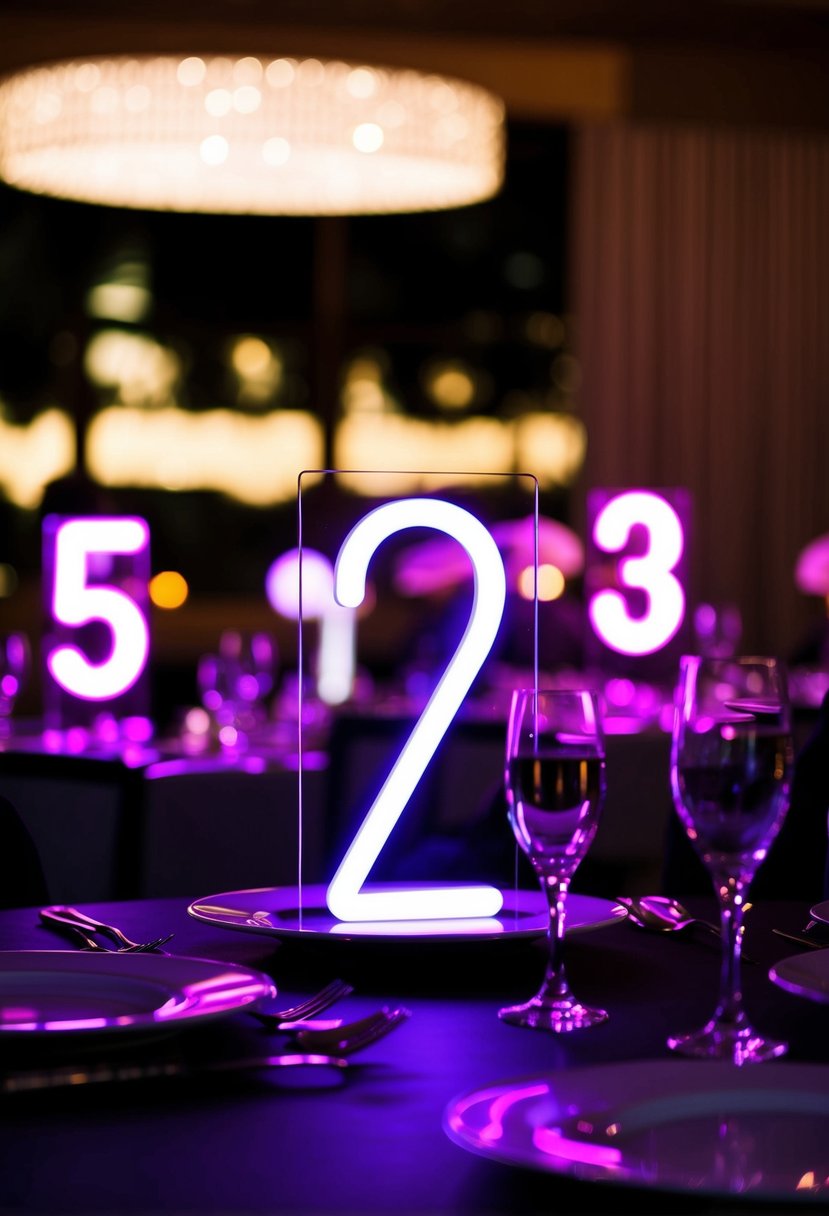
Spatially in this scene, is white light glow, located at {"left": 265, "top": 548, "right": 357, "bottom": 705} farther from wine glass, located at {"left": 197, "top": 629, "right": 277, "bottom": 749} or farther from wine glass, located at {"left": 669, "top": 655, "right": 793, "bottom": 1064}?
wine glass, located at {"left": 669, "top": 655, "right": 793, "bottom": 1064}

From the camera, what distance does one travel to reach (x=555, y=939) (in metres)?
1.15

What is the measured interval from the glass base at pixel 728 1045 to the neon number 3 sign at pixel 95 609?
8.24 ft

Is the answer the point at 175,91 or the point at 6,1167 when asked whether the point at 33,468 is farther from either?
the point at 6,1167

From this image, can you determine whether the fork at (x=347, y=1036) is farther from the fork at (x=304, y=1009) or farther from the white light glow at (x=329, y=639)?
the white light glow at (x=329, y=639)

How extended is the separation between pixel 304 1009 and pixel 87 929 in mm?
336

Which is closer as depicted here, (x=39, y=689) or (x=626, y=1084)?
(x=626, y=1084)

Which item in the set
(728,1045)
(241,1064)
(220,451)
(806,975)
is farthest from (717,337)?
(241,1064)

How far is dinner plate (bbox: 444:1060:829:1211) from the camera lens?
80 cm

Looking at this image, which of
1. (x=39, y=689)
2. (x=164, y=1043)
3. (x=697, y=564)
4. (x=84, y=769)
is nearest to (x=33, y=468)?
(x=39, y=689)

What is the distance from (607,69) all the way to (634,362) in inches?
53.0

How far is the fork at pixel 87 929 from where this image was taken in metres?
1.33

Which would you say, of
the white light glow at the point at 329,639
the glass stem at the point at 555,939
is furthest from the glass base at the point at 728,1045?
the white light glow at the point at 329,639

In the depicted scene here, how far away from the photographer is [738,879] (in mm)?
1070

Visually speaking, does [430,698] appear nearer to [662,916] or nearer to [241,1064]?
[662,916]
